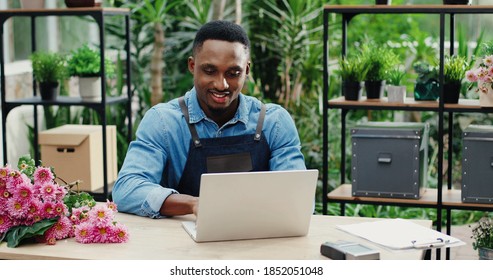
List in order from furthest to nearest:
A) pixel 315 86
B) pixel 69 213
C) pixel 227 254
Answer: pixel 315 86
pixel 69 213
pixel 227 254

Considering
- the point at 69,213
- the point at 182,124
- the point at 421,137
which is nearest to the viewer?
the point at 69,213

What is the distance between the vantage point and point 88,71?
506 centimetres

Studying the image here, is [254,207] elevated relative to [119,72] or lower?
lower

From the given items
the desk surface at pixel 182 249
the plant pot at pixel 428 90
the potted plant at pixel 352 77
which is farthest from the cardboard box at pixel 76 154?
the desk surface at pixel 182 249

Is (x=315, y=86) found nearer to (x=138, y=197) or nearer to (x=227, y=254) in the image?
(x=138, y=197)

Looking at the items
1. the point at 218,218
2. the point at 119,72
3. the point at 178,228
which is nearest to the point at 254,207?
the point at 218,218

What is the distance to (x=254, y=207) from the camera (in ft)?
7.86

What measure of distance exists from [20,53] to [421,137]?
3080 mm

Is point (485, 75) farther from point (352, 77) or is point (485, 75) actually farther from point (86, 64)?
point (86, 64)

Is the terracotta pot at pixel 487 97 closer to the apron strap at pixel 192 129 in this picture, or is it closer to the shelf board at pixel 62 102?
the apron strap at pixel 192 129

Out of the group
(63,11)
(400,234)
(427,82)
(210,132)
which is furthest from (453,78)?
(63,11)

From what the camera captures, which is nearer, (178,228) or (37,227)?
(37,227)

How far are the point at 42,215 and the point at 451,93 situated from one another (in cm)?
250

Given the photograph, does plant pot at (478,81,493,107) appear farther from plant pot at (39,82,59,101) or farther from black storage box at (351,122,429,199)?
plant pot at (39,82,59,101)
